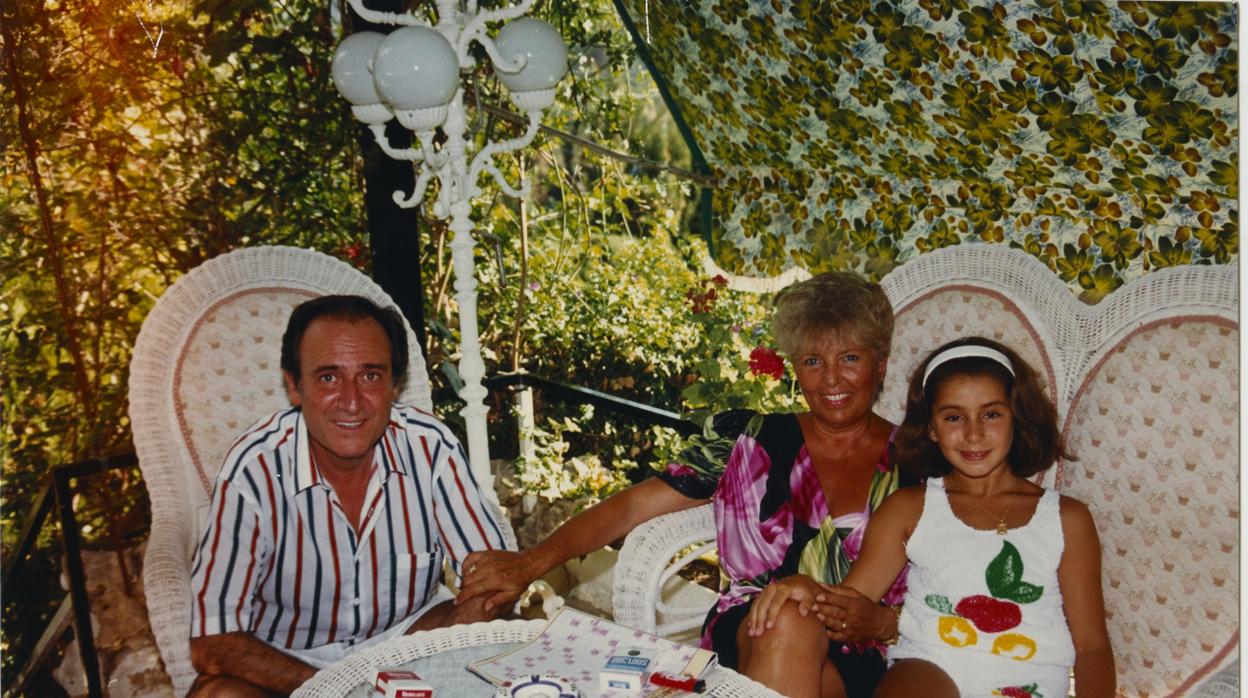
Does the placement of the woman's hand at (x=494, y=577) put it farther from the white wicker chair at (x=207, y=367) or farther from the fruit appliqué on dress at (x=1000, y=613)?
the fruit appliqué on dress at (x=1000, y=613)

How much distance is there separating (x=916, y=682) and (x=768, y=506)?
0.41m

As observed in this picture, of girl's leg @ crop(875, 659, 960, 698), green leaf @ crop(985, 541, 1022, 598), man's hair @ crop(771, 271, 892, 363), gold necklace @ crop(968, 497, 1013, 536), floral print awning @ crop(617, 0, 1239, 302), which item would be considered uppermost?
floral print awning @ crop(617, 0, 1239, 302)

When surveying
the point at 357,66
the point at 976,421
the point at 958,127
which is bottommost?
the point at 976,421

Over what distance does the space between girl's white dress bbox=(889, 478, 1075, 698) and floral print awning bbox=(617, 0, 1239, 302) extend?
83cm

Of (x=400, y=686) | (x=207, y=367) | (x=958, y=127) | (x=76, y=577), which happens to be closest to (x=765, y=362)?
(x=958, y=127)

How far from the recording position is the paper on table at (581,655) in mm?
1516

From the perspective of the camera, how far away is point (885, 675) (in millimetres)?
1889

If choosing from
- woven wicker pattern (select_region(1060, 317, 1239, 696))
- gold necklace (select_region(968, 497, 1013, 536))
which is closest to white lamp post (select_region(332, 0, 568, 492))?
gold necklace (select_region(968, 497, 1013, 536))

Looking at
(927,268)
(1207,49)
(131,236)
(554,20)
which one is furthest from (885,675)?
(554,20)

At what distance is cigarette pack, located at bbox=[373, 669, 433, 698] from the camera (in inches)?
57.3

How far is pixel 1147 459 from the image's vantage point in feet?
6.07

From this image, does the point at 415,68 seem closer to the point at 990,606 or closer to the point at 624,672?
the point at 624,672

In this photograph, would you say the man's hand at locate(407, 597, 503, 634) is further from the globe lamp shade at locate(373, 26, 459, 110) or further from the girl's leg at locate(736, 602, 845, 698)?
the globe lamp shade at locate(373, 26, 459, 110)

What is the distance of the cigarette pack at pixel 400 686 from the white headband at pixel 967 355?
101 cm
